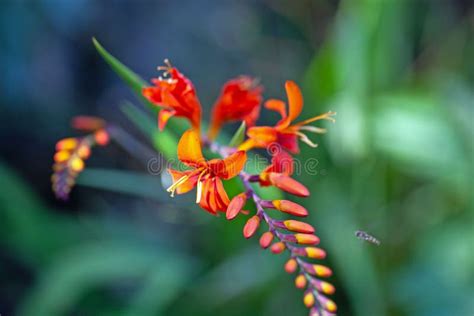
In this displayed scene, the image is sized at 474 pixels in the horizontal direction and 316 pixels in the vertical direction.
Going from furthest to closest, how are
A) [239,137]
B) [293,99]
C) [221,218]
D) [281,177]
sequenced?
[221,218]
[239,137]
[293,99]
[281,177]

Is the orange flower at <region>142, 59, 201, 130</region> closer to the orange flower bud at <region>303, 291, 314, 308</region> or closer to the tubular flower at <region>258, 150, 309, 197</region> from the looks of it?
the tubular flower at <region>258, 150, 309, 197</region>

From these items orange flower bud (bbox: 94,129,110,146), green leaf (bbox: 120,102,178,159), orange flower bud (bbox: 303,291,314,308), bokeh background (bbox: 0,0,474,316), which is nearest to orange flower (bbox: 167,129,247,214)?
orange flower bud (bbox: 303,291,314,308)

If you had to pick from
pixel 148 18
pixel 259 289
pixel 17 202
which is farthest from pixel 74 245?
pixel 148 18

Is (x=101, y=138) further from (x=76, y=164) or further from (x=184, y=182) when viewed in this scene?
(x=184, y=182)

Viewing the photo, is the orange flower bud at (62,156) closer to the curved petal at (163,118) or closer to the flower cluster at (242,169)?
the flower cluster at (242,169)

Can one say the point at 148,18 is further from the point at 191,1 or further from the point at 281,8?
the point at 281,8

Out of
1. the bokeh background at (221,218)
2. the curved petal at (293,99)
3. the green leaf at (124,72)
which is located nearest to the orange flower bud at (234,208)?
the curved petal at (293,99)

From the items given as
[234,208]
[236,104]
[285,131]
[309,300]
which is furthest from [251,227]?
[236,104]
